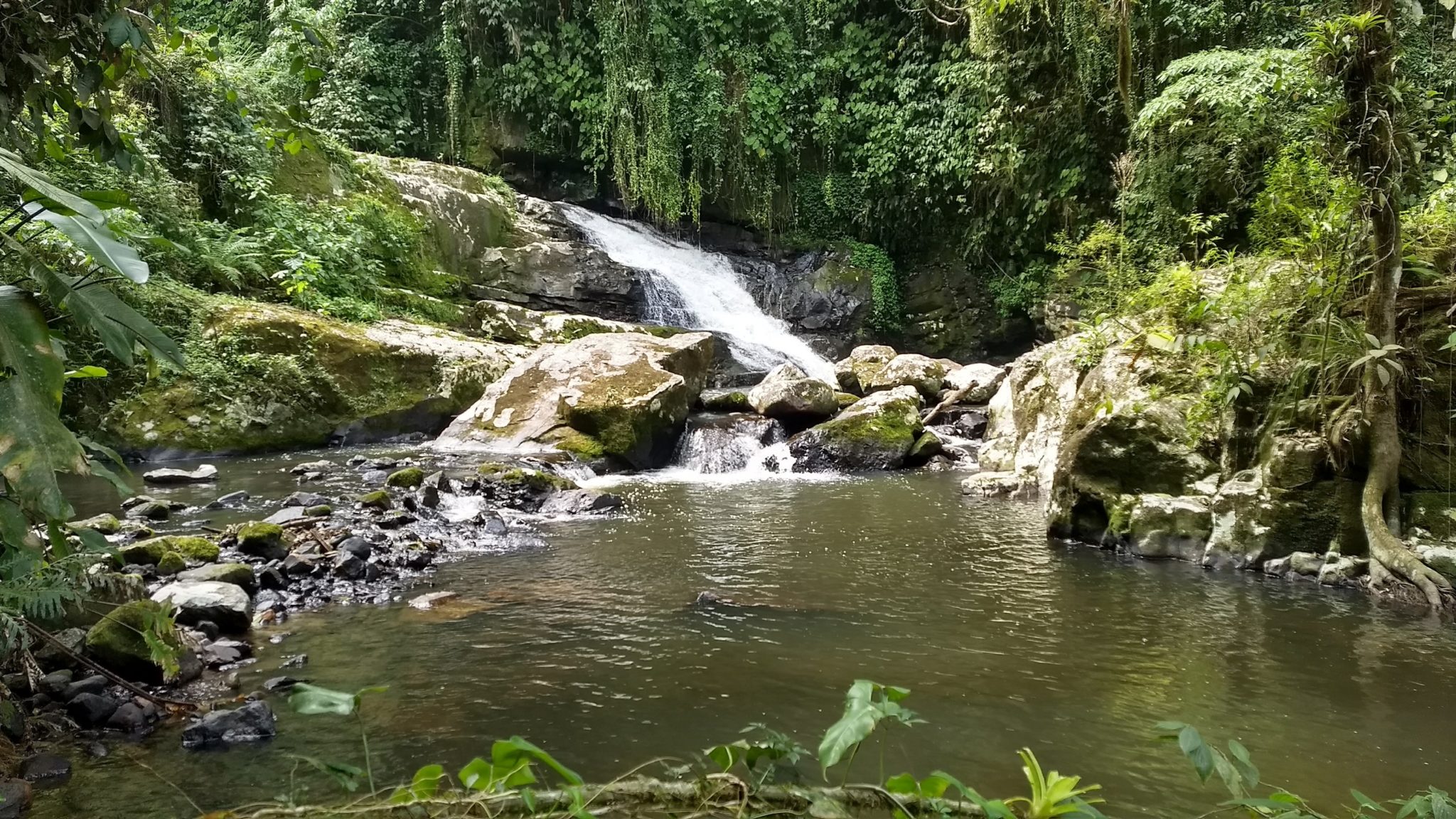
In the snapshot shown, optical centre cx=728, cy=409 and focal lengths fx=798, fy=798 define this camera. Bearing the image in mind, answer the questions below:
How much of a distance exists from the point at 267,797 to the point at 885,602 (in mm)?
3210

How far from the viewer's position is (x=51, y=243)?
7227 mm

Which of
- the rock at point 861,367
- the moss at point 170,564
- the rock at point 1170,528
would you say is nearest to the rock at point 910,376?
the rock at point 861,367

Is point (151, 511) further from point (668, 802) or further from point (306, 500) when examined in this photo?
point (668, 802)

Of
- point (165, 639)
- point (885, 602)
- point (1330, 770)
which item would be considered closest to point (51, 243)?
point (165, 639)

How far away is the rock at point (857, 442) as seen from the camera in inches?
396

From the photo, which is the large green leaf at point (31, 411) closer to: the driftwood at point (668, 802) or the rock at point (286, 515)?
the driftwood at point (668, 802)

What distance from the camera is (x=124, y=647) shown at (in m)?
3.24

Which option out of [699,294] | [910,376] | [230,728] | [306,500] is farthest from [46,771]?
[699,294]

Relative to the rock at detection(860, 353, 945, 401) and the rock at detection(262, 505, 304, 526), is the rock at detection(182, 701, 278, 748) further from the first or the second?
the rock at detection(860, 353, 945, 401)

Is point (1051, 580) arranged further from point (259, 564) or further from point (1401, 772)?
point (259, 564)

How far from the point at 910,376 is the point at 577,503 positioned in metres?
7.40

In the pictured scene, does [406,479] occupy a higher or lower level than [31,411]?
lower

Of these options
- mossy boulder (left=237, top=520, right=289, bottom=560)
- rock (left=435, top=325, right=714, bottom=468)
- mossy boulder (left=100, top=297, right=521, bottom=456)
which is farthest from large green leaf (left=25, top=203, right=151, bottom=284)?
mossy boulder (left=100, top=297, right=521, bottom=456)

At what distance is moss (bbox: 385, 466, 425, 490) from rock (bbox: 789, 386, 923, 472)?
449cm
